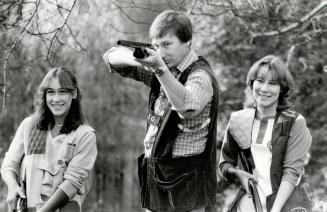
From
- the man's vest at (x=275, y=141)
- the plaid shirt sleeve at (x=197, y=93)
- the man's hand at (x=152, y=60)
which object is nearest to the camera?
the man's hand at (x=152, y=60)

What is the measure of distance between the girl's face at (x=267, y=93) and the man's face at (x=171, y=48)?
2.37 feet

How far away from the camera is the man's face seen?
3.75 meters

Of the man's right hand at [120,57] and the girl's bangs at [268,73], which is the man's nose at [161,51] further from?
the girl's bangs at [268,73]

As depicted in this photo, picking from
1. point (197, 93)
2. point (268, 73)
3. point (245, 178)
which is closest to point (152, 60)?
point (197, 93)

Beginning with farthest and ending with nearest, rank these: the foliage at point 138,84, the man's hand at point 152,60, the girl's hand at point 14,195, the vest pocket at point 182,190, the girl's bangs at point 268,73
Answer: the foliage at point 138,84 → the girl's bangs at point 268,73 → the girl's hand at point 14,195 → the vest pocket at point 182,190 → the man's hand at point 152,60

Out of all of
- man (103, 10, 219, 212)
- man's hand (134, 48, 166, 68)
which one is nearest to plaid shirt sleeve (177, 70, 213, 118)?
man (103, 10, 219, 212)

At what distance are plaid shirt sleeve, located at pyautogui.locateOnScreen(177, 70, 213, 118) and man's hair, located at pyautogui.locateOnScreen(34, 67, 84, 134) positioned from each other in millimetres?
1089

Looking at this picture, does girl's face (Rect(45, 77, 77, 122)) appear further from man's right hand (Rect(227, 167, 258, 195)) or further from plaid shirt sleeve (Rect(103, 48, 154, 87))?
man's right hand (Rect(227, 167, 258, 195))

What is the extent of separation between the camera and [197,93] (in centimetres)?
354

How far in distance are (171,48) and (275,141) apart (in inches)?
34.3

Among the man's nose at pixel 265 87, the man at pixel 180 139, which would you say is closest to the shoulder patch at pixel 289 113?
the man's nose at pixel 265 87

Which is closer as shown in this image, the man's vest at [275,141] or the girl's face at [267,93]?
the man's vest at [275,141]

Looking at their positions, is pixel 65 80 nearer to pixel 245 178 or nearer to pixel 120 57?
pixel 120 57

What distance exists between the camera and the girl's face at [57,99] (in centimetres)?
448
